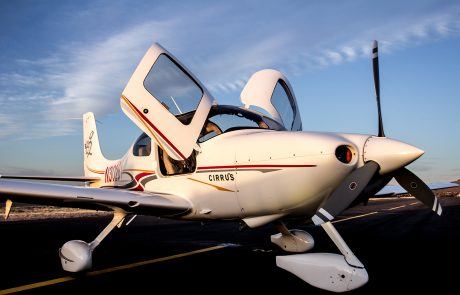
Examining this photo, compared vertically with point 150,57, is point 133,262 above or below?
below

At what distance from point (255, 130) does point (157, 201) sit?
1.77 meters

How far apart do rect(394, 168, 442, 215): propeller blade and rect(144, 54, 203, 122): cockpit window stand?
308 centimetres

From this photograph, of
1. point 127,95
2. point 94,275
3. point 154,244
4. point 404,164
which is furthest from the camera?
point 154,244

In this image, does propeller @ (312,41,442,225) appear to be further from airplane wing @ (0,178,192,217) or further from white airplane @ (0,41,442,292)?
airplane wing @ (0,178,192,217)

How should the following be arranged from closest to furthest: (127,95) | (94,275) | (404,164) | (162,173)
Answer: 1. (404,164)
2. (94,275)
3. (127,95)
4. (162,173)

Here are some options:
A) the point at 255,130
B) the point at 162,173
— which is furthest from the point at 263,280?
the point at 162,173

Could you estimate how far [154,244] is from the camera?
883 centimetres

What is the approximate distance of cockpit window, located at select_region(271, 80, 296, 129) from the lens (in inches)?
298

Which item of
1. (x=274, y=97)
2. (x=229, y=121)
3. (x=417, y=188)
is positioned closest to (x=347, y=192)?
(x=417, y=188)

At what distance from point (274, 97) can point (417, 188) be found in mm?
3491

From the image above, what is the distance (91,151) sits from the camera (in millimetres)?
11383

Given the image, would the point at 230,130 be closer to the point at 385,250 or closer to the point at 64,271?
the point at 64,271

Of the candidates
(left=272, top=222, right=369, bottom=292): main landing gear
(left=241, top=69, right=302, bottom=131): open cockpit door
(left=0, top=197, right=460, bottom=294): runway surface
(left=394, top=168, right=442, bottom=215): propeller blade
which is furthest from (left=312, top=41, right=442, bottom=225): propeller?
(left=241, top=69, right=302, bottom=131): open cockpit door

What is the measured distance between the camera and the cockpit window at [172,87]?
5793 mm
